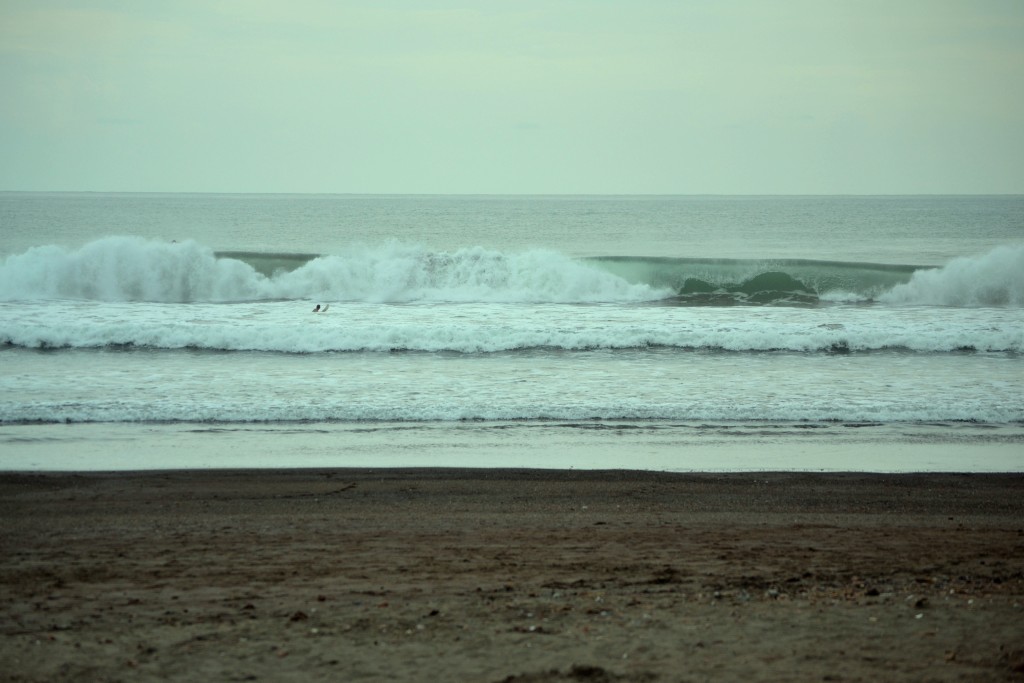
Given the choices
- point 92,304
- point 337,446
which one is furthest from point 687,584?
point 92,304

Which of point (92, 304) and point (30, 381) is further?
point (92, 304)

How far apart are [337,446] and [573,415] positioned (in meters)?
3.02

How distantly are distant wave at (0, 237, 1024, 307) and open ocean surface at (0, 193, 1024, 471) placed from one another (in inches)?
2.7

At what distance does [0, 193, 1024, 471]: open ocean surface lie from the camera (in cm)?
972

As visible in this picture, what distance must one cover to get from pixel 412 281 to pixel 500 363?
520 inches

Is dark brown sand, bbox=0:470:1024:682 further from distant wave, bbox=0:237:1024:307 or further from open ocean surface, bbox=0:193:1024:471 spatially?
distant wave, bbox=0:237:1024:307

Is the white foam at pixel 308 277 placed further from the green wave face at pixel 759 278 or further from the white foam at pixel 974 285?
the white foam at pixel 974 285

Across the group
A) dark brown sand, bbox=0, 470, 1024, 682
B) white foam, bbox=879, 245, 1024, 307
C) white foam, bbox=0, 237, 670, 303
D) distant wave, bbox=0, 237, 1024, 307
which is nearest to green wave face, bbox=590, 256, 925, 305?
distant wave, bbox=0, 237, 1024, 307

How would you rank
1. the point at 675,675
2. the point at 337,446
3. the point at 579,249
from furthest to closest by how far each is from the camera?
the point at 579,249 → the point at 337,446 → the point at 675,675

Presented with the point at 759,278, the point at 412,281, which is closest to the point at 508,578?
the point at 412,281

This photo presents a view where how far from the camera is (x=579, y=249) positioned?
147 feet

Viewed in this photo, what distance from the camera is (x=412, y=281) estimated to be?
2808 centimetres

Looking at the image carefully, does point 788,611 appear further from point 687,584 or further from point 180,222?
point 180,222

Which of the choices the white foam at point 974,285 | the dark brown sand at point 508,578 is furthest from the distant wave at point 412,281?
the dark brown sand at point 508,578
